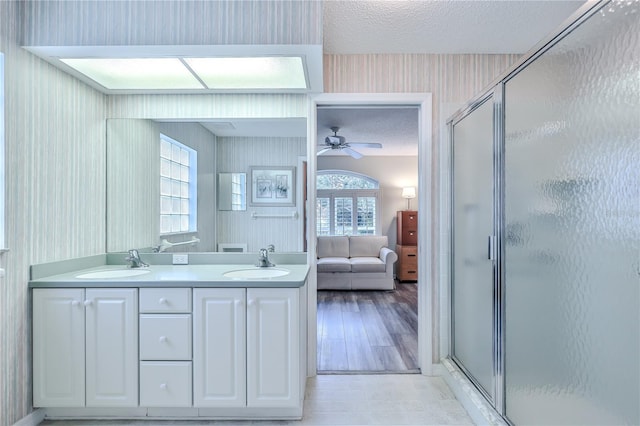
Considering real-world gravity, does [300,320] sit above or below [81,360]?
above

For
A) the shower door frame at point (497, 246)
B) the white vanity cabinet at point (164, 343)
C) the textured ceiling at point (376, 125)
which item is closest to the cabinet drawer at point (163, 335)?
the white vanity cabinet at point (164, 343)

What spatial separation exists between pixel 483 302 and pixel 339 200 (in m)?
4.73

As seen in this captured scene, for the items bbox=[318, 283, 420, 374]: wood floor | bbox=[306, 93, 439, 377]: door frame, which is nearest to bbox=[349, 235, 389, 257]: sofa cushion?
bbox=[318, 283, 420, 374]: wood floor

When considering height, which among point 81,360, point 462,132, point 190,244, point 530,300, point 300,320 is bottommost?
point 81,360

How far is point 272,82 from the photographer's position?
2.36 meters

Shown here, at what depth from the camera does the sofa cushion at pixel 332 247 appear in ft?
19.2

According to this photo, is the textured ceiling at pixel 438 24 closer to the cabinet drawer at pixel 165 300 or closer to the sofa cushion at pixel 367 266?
the cabinet drawer at pixel 165 300

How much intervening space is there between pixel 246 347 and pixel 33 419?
126 cm

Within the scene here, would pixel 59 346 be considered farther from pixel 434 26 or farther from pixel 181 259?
pixel 434 26

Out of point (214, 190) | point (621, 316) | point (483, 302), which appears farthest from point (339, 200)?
point (621, 316)

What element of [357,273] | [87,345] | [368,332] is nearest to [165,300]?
[87,345]

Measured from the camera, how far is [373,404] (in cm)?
220

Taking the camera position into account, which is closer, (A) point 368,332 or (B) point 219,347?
(B) point 219,347

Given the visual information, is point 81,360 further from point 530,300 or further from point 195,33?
point 530,300
